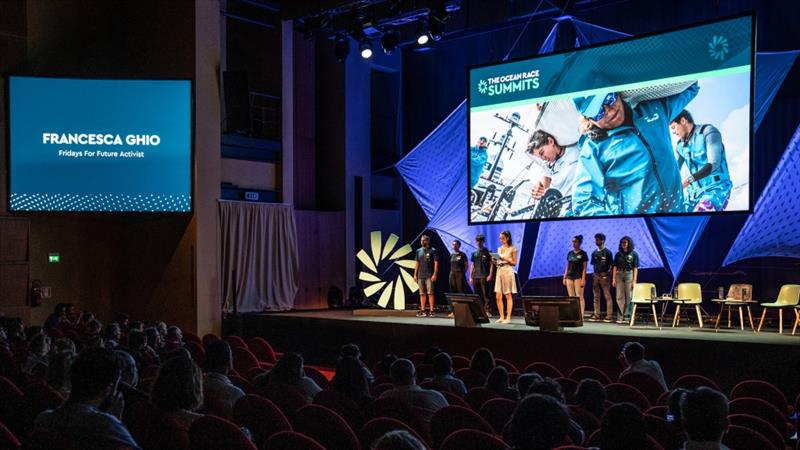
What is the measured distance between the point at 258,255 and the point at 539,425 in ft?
41.5

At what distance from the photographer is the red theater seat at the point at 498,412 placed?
4.25 metres

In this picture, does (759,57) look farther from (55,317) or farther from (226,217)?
(55,317)

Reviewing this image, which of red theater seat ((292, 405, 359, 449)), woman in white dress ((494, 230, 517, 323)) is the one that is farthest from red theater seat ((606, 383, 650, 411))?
woman in white dress ((494, 230, 517, 323))

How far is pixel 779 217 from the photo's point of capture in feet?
37.4

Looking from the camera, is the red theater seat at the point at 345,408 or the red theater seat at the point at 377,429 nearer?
the red theater seat at the point at 377,429

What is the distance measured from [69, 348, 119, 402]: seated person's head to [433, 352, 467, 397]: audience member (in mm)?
2779

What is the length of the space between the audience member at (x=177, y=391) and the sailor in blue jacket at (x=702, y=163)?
8867 millimetres

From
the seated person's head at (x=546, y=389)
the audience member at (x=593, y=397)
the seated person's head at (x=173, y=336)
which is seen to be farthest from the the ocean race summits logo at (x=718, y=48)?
the seated person's head at (x=173, y=336)

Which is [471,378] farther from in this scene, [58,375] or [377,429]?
[58,375]

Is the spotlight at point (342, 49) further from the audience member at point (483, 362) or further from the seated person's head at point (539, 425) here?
the seated person's head at point (539, 425)

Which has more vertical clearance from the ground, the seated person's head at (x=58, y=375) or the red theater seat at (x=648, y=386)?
the seated person's head at (x=58, y=375)

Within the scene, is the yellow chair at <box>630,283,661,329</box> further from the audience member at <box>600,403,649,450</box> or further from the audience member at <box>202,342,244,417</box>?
the audience member at <box>600,403,649,450</box>

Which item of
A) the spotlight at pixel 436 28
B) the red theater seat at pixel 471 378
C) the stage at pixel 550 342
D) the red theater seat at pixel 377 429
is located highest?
the spotlight at pixel 436 28

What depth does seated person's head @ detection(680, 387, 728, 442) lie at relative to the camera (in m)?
3.00
